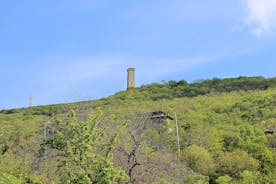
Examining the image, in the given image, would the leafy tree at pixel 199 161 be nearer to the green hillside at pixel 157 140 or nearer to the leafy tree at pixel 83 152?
the green hillside at pixel 157 140

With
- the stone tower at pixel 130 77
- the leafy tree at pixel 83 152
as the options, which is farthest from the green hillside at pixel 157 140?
the stone tower at pixel 130 77

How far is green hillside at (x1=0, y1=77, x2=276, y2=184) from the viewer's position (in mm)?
16406

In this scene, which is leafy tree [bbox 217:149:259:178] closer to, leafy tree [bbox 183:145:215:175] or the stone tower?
leafy tree [bbox 183:145:215:175]

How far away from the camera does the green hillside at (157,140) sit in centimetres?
1641

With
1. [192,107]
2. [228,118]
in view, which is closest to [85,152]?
[228,118]

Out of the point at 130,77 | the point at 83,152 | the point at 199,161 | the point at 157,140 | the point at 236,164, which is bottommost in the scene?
the point at 236,164

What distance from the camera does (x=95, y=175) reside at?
16.1 m

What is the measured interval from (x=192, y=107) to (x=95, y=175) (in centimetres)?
3417

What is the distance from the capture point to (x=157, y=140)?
30.2m

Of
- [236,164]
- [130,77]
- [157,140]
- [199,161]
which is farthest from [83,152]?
[130,77]

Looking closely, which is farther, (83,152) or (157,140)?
(157,140)

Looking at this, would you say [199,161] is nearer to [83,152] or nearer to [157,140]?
[157,140]

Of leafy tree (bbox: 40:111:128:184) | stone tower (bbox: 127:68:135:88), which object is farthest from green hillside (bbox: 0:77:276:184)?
stone tower (bbox: 127:68:135:88)

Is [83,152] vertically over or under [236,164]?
over
